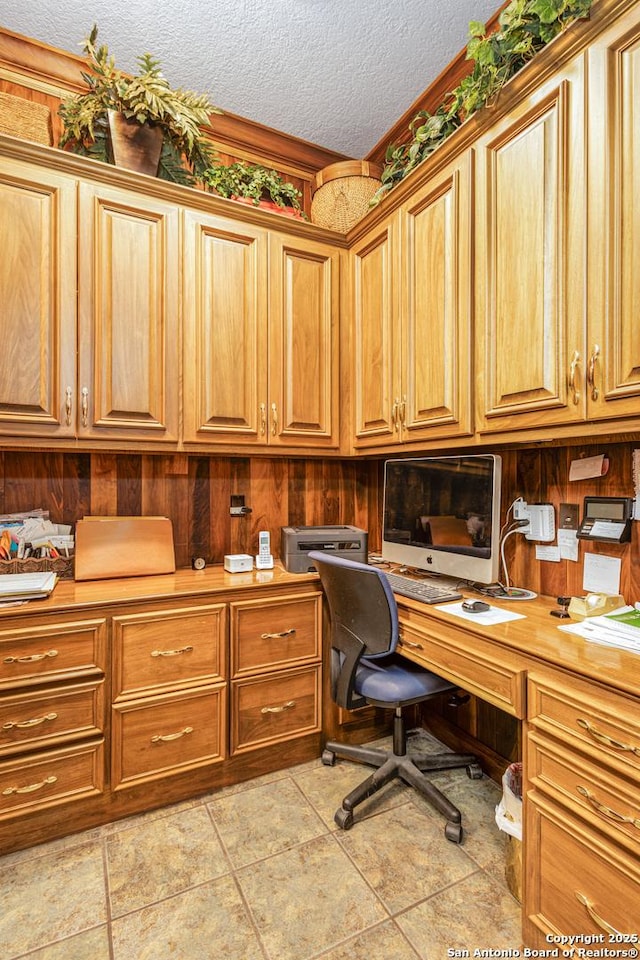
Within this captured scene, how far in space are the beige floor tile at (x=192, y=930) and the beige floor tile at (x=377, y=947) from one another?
0.23 meters

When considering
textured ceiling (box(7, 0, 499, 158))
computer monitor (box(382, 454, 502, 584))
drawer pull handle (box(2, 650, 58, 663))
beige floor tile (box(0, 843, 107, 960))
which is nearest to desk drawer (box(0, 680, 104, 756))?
drawer pull handle (box(2, 650, 58, 663))

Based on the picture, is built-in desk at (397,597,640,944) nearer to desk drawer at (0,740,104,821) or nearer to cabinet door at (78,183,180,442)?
desk drawer at (0,740,104,821)

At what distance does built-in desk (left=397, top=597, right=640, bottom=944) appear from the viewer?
110cm

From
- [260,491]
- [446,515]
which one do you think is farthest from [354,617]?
[260,491]

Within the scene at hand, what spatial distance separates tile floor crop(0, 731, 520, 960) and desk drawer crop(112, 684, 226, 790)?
171 mm

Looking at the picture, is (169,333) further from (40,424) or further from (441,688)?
(441,688)

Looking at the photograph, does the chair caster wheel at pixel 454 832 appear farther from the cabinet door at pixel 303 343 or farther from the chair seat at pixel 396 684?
the cabinet door at pixel 303 343

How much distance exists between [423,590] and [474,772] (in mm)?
889

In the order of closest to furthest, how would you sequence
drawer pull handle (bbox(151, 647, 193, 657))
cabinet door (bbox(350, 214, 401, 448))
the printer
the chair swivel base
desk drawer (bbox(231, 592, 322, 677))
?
the chair swivel base, drawer pull handle (bbox(151, 647, 193, 657)), desk drawer (bbox(231, 592, 322, 677)), cabinet door (bbox(350, 214, 401, 448)), the printer

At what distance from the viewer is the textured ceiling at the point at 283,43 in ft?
6.52

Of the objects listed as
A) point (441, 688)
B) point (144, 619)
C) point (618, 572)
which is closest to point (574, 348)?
point (618, 572)

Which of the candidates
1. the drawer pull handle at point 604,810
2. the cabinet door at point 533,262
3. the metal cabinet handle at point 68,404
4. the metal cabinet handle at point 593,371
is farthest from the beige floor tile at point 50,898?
the metal cabinet handle at point 593,371

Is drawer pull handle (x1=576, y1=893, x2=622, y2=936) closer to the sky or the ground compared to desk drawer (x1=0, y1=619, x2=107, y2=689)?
closer to the ground

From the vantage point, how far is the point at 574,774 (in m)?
1.20
